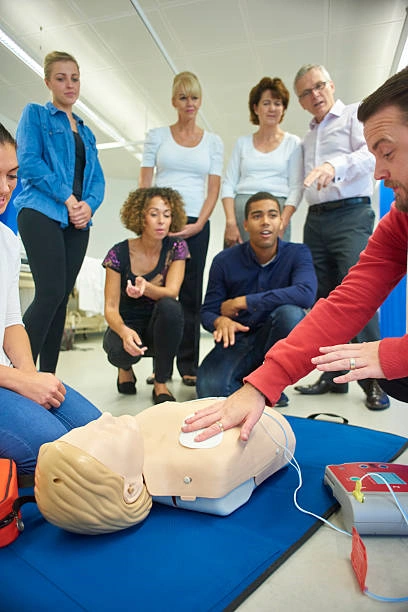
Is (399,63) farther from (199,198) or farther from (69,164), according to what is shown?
(69,164)

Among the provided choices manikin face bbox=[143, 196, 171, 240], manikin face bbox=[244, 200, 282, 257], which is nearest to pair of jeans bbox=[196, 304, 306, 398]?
manikin face bbox=[244, 200, 282, 257]

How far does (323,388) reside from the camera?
7.45 feet

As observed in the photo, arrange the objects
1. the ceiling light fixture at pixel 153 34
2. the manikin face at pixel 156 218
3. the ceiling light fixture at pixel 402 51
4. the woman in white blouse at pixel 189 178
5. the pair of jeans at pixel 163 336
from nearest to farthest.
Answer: the pair of jeans at pixel 163 336
the manikin face at pixel 156 218
the woman in white blouse at pixel 189 178
the ceiling light fixture at pixel 153 34
the ceiling light fixture at pixel 402 51

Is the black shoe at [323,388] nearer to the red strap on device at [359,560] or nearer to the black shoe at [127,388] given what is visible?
the black shoe at [127,388]

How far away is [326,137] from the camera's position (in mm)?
2182

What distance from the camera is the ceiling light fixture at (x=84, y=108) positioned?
3.68m

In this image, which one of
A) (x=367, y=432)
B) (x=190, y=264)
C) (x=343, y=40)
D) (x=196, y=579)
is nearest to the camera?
(x=196, y=579)

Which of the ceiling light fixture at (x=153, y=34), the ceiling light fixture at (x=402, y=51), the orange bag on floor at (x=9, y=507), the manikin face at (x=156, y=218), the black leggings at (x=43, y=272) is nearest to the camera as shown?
the orange bag on floor at (x=9, y=507)

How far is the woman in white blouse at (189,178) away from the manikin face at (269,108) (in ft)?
1.03

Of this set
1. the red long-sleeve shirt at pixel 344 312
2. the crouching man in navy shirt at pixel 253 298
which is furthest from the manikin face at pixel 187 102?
the red long-sleeve shirt at pixel 344 312

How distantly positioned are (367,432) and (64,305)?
51.3 inches

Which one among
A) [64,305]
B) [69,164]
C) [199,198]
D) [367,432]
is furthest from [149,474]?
[199,198]

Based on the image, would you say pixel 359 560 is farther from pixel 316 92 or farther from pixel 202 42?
pixel 202 42

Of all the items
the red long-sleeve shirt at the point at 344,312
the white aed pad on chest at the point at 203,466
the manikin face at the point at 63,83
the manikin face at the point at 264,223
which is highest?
the manikin face at the point at 63,83
